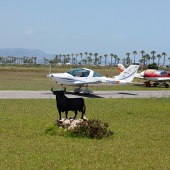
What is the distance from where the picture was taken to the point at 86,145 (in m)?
10.5

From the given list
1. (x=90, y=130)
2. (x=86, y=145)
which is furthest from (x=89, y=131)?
(x=86, y=145)

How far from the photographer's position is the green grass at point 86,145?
860 cm

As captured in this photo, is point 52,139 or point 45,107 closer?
point 52,139

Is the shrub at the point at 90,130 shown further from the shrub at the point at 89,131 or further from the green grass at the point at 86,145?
the green grass at the point at 86,145

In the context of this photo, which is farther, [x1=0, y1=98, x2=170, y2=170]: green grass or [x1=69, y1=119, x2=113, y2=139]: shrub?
[x1=69, y1=119, x2=113, y2=139]: shrub

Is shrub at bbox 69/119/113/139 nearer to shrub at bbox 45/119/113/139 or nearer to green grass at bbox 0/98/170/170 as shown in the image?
shrub at bbox 45/119/113/139

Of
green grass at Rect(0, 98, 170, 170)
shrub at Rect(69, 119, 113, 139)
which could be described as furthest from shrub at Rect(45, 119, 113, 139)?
green grass at Rect(0, 98, 170, 170)

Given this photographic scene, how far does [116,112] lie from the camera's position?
60.5ft

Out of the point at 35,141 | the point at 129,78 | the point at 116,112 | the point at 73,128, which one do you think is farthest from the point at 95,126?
the point at 129,78

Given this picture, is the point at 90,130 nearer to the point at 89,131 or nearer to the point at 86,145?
the point at 89,131

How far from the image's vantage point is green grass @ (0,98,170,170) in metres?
8.60

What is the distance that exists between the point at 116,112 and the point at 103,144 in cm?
780

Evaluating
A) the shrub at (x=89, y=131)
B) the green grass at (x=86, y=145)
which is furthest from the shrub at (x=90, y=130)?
the green grass at (x=86, y=145)

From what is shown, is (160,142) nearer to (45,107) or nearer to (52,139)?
(52,139)
